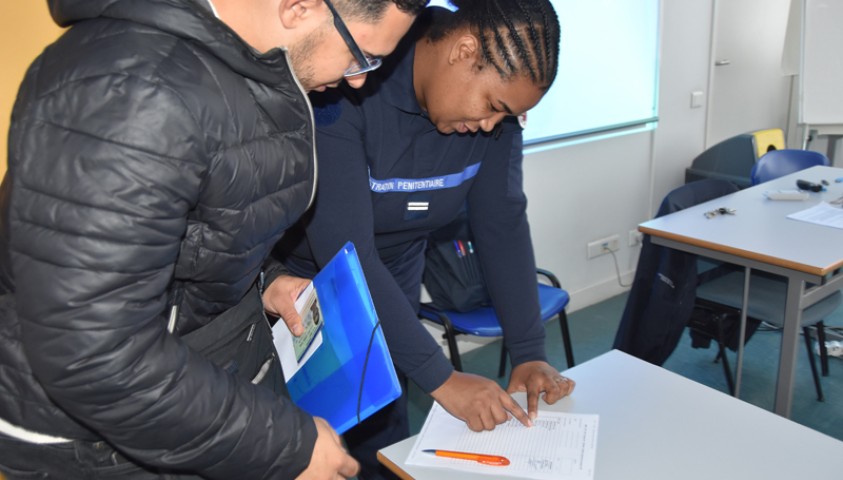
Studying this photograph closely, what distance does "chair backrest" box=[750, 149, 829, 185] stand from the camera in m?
3.45

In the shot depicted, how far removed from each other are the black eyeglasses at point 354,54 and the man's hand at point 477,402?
0.69m

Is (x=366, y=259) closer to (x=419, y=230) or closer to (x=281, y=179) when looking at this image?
(x=419, y=230)

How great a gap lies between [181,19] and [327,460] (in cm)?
57

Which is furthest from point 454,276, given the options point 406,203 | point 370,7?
point 370,7

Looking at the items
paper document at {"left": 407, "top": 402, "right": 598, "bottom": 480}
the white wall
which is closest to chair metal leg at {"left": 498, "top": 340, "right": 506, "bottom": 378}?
the white wall

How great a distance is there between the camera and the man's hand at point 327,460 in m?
0.87

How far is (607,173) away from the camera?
12.7ft

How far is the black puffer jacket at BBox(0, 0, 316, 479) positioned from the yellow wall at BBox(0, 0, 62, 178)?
107 centimetres

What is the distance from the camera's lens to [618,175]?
3.94 m

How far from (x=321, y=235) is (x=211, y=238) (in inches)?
20.4

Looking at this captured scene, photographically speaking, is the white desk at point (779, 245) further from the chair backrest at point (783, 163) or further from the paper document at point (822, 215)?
the chair backrest at point (783, 163)

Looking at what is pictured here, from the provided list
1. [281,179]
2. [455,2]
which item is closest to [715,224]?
[455,2]

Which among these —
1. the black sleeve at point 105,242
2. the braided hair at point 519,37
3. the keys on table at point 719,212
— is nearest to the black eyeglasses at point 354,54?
the black sleeve at point 105,242

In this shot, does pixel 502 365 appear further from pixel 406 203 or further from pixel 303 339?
pixel 303 339
